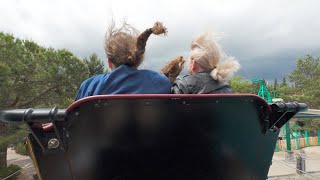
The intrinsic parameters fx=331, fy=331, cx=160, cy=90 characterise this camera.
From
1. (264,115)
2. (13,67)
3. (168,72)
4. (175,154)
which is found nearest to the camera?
(175,154)

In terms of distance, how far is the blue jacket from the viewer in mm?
1315

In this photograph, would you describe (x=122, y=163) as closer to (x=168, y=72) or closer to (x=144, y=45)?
(x=144, y=45)

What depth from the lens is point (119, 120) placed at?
1.06m

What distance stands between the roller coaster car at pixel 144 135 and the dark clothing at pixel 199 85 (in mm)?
269

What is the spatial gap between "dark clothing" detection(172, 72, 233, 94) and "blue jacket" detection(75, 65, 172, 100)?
0.06 meters

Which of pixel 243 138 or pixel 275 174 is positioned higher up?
pixel 243 138

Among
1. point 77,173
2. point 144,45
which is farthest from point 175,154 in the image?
point 144,45

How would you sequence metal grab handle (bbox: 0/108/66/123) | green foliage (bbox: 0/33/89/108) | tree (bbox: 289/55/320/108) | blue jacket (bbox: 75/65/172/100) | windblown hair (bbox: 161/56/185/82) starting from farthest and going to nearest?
tree (bbox: 289/55/320/108), green foliage (bbox: 0/33/89/108), windblown hair (bbox: 161/56/185/82), blue jacket (bbox: 75/65/172/100), metal grab handle (bbox: 0/108/66/123)

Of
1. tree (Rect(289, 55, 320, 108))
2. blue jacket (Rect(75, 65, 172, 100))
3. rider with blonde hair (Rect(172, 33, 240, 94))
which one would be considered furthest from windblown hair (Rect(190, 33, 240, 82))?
tree (Rect(289, 55, 320, 108))

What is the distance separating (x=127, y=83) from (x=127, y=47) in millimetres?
224

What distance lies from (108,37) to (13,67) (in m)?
8.90

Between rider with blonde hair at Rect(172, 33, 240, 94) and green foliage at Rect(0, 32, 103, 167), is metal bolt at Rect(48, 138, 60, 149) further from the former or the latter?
green foliage at Rect(0, 32, 103, 167)

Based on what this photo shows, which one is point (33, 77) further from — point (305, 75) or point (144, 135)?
Result: point (305, 75)

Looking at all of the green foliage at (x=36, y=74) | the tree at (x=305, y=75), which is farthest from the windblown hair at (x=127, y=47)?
the tree at (x=305, y=75)
